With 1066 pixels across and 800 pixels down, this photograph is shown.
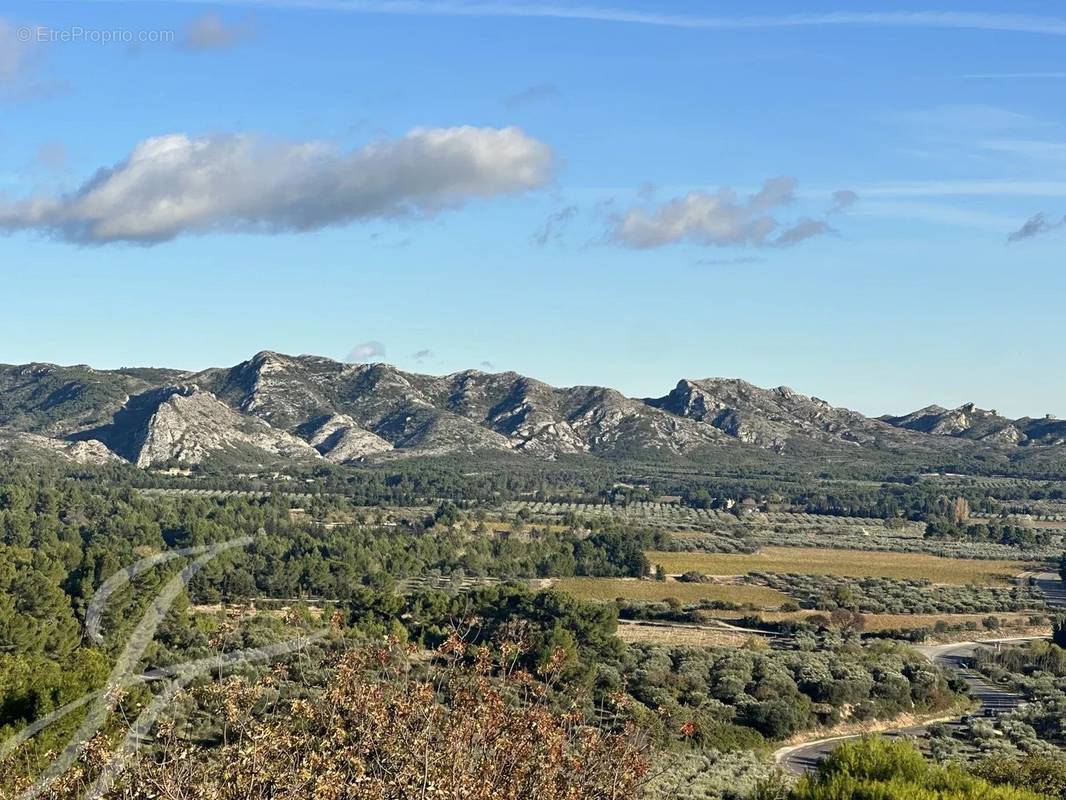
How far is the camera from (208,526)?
106m

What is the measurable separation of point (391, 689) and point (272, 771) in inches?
128

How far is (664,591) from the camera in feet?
335

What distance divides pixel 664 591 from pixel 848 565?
32640 mm

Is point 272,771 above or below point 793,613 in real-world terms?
above

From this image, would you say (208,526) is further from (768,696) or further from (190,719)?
(190,719)

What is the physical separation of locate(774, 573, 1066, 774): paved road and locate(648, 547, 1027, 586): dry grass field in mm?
17882

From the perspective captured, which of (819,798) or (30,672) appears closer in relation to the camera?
(819,798)

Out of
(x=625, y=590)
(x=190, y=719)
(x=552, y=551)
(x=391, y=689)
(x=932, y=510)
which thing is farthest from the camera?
(x=932, y=510)

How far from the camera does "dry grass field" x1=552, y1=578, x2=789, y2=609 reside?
96688 millimetres

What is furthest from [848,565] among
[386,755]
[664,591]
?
[386,755]

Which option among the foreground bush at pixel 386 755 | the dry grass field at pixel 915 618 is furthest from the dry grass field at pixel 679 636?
the foreground bush at pixel 386 755

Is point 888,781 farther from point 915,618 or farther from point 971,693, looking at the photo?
point 915,618

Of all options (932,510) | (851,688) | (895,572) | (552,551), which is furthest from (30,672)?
(932,510)

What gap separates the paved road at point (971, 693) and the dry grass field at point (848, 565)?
17.9 metres
